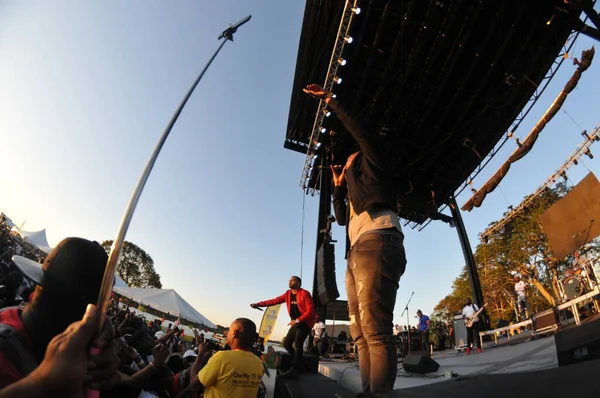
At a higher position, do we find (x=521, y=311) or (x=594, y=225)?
(x=594, y=225)

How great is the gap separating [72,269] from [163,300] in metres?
17.5

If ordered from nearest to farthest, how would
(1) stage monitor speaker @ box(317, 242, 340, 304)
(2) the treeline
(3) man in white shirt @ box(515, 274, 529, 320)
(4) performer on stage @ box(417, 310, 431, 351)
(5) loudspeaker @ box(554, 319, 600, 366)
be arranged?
(5) loudspeaker @ box(554, 319, 600, 366) → (1) stage monitor speaker @ box(317, 242, 340, 304) → (3) man in white shirt @ box(515, 274, 529, 320) → (4) performer on stage @ box(417, 310, 431, 351) → (2) the treeline

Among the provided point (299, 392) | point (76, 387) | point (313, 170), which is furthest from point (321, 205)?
point (76, 387)

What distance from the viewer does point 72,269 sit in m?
1.11

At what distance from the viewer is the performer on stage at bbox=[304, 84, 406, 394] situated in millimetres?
1637

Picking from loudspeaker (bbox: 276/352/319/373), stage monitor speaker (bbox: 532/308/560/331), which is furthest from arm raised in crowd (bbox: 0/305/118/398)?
stage monitor speaker (bbox: 532/308/560/331)

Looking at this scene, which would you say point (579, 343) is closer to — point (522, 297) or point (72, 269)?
point (72, 269)

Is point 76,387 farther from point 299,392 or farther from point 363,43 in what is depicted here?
point 363,43

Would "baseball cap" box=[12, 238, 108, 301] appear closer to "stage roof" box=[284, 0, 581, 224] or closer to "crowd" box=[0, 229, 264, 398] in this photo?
"crowd" box=[0, 229, 264, 398]

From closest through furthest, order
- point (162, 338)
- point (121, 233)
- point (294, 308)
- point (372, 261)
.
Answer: point (121, 233) < point (372, 261) < point (162, 338) < point (294, 308)

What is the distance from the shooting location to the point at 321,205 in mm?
9719

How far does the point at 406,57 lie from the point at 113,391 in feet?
26.5

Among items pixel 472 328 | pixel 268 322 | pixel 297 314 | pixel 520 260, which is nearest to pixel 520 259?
pixel 520 260

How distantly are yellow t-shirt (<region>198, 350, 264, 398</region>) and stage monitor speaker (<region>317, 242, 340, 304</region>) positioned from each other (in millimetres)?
5772
